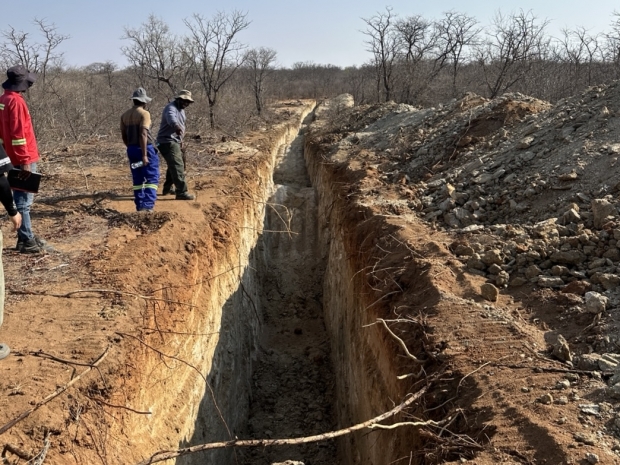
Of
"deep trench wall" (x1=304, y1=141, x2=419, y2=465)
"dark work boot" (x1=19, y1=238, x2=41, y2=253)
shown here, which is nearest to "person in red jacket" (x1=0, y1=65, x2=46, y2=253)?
"dark work boot" (x1=19, y1=238, x2=41, y2=253)

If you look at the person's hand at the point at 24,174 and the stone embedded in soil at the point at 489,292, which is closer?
the stone embedded in soil at the point at 489,292

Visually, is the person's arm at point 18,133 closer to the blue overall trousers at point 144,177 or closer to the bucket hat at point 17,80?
the bucket hat at point 17,80

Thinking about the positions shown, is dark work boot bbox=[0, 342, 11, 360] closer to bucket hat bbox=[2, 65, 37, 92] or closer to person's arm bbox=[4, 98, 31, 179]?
person's arm bbox=[4, 98, 31, 179]

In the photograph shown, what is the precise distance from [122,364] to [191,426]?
159cm

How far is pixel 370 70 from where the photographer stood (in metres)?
43.2

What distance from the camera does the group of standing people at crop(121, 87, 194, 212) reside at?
652 cm

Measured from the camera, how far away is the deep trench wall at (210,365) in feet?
13.9

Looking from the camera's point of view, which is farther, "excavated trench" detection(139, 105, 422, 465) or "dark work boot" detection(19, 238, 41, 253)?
"dark work boot" detection(19, 238, 41, 253)

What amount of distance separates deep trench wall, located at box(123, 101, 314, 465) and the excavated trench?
0.02 metres

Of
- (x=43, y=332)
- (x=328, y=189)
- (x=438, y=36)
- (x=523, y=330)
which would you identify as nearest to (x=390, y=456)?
(x=523, y=330)

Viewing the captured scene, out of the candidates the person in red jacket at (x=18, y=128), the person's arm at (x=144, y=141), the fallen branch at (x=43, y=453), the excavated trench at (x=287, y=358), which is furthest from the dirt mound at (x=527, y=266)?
the person in red jacket at (x=18, y=128)

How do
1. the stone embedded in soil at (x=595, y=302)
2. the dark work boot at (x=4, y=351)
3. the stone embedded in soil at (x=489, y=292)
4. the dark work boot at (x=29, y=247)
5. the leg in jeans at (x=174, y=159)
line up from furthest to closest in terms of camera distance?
the leg in jeans at (x=174, y=159), the dark work boot at (x=29, y=247), the stone embedded in soil at (x=489, y=292), the stone embedded in soil at (x=595, y=302), the dark work boot at (x=4, y=351)

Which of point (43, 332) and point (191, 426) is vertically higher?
point (43, 332)

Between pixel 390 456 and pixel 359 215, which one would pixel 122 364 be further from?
pixel 359 215
